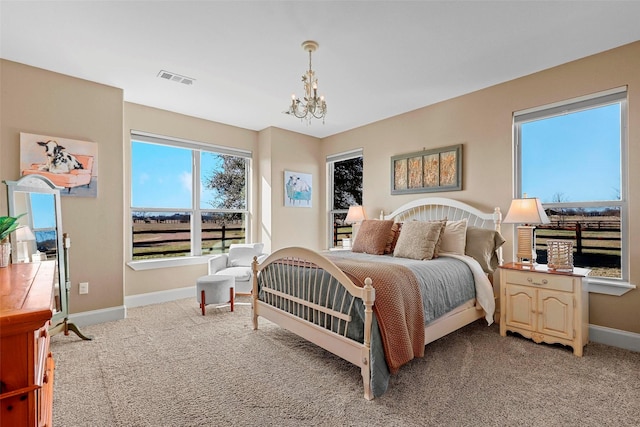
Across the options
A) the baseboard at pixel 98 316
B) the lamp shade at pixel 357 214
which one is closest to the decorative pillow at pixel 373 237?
the lamp shade at pixel 357 214

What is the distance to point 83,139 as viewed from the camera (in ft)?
10.9

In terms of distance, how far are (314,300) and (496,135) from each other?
280 cm

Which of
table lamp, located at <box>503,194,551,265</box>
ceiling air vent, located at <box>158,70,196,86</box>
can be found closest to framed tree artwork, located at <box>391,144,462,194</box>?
table lamp, located at <box>503,194,551,265</box>

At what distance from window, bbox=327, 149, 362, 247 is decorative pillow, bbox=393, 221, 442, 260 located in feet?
7.04

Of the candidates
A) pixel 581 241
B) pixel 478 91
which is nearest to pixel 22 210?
pixel 478 91

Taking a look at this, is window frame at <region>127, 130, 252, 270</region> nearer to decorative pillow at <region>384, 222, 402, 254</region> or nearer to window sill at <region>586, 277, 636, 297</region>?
decorative pillow at <region>384, 222, 402, 254</region>

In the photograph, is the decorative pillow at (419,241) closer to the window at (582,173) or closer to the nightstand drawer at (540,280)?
the nightstand drawer at (540,280)

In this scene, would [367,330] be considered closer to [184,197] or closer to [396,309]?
[396,309]

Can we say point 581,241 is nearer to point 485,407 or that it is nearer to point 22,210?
point 485,407

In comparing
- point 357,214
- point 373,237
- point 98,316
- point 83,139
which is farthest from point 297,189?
point 98,316

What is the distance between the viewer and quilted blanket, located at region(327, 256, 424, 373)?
6.53 ft

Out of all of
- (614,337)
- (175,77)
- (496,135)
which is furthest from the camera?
(496,135)

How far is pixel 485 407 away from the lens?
6.06ft

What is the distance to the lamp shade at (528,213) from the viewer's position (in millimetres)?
2820
